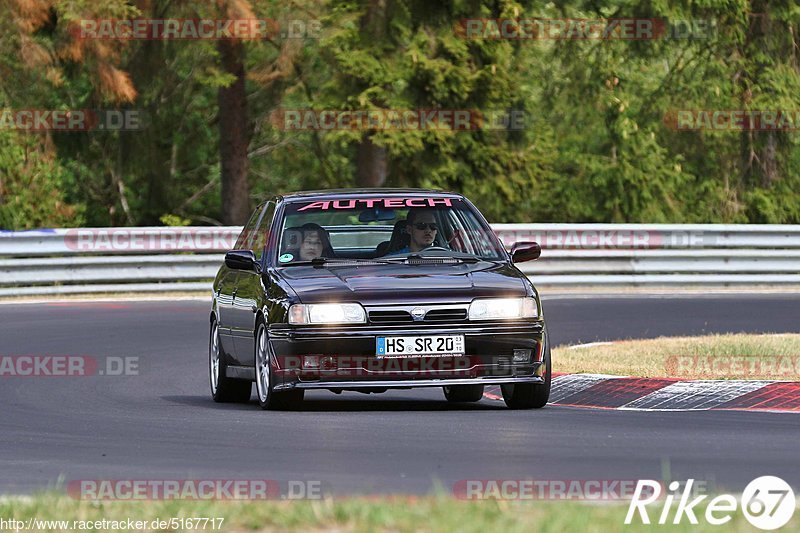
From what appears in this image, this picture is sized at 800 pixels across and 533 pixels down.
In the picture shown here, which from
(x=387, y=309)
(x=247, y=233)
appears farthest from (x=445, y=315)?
(x=247, y=233)

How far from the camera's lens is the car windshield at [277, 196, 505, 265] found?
522 inches

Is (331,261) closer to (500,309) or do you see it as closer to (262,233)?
(262,233)

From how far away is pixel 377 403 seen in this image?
1373 cm

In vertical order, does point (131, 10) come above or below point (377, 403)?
above

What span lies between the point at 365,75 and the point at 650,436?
24220mm

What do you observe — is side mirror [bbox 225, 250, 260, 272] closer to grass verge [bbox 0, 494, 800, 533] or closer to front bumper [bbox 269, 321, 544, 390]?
front bumper [bbox 269, 321, 544, 390]

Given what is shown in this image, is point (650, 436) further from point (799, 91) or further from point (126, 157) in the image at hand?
point (126, 157)

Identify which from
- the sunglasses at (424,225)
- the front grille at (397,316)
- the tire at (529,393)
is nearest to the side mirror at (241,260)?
the sunglasses at (424,225)

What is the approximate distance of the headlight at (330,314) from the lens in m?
12.0

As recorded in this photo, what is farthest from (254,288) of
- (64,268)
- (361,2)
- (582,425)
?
(361,2)

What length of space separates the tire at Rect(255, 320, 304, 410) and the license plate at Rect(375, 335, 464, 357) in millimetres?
813

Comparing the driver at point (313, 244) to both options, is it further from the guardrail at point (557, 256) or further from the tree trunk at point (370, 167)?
the tree trunk at point (370, 167)

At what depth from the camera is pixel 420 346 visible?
1205 centimetres

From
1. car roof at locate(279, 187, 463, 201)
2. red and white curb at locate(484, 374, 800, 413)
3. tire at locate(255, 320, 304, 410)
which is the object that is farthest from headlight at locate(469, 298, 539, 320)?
car roof at locate(279, 187, 463, 201)
